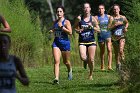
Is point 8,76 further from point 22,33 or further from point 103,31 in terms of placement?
point 22,33

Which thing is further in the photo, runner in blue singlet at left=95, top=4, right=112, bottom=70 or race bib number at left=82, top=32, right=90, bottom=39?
runner in blue singlet at left=95, top=4, right=112, bottom=70

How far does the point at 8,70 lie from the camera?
23.1 ft

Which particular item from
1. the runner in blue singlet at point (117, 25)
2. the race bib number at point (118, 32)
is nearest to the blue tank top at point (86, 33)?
the runner in blue singlet at point (117, 25)

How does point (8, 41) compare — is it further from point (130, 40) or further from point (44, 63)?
point (44, 63)

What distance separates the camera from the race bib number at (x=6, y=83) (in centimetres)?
696

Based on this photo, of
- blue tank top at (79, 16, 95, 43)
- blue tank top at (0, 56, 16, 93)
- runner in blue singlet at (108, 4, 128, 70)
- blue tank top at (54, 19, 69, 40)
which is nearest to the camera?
blue tank top at (0, 56, 16, 93)

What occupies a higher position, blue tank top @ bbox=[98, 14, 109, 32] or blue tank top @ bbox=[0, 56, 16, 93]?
blue tank top @ bbox=[98, 14, 109, 32]

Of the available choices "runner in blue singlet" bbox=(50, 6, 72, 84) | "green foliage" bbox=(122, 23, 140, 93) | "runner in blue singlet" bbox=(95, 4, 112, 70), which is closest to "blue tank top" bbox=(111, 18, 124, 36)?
"runner in blue singlet" bbox=(95, 4, 112, 70)

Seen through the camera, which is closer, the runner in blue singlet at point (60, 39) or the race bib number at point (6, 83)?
the race bib number at point (6, 83)

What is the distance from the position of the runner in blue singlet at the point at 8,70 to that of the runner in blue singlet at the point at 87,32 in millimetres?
8021

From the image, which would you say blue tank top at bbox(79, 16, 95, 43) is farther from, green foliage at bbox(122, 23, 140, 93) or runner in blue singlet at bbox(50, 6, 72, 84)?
green foliage at bbox(122, 23, 140, 93)

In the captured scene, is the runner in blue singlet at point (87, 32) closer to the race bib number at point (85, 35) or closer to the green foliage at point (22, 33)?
the race bib number at point (85, 35)

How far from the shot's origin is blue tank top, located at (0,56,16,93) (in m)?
6.95

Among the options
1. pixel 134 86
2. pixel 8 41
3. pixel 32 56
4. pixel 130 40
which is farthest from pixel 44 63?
pixel 8 41
